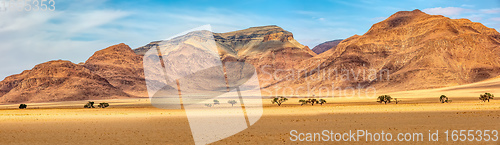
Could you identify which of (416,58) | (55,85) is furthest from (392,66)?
(55,85)

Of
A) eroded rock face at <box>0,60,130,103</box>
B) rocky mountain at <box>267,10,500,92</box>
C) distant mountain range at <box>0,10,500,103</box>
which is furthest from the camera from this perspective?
eroded rock face at <box>0,60,130,103</box>

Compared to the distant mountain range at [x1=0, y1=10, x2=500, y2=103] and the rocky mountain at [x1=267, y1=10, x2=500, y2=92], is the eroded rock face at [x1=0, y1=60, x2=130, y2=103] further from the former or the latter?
the rocky mountain at [x1=267, y1=10, x2=500, y2=92]

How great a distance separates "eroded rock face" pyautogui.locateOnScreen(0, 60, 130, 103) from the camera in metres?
156

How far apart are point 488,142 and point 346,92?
447 feet

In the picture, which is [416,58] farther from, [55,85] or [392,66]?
[55,85]

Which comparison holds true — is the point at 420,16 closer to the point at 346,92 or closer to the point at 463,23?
the point at 463,23

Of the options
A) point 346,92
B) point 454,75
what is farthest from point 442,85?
point 346,92

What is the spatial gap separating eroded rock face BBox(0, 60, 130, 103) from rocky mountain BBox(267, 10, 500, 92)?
83.6 m

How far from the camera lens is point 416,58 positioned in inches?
6334

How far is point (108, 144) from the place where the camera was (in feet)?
78.3

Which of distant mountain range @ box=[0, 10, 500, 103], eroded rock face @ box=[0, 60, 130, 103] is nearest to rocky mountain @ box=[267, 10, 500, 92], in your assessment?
distant mountain range @ box=[0, 10, 500, 103]

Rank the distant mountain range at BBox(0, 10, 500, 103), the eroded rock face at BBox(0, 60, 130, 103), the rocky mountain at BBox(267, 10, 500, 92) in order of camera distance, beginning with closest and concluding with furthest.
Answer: the rocky mountain at BBox(267, 10, 500, 92)
the distant mountain range at BBox(0, 10, 500, 103)
the eroded rock face at BBox(0, 60, 130, 103)

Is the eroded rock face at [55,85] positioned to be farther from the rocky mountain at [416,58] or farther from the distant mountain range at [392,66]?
the rocky mountain at [416,58]

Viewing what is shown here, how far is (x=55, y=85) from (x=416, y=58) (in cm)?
13481
